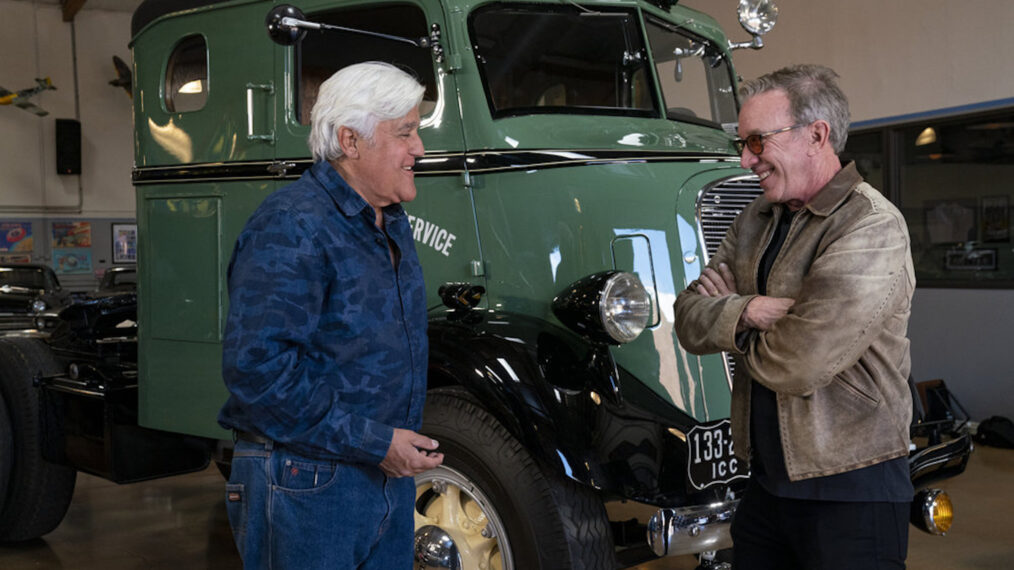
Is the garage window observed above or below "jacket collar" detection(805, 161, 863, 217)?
above

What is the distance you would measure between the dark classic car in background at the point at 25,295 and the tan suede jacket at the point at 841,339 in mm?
8102

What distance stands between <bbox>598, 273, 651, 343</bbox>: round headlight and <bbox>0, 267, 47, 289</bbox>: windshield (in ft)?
30.4

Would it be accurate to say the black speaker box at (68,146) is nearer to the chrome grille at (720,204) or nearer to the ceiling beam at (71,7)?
the ceiling beam at (71,7)

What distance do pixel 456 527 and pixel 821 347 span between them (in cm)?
151

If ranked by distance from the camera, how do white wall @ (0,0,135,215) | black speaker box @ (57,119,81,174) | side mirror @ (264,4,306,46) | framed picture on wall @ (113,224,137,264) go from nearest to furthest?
1. side mirror @ (264,4,306,46)
2. white wall @ (0,0,135,215)
3. black speaker box @ (57,119,81,174)
4. framed picture on wall @ (113,224,137,264)

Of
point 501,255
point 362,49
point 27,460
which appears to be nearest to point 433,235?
point 501,255

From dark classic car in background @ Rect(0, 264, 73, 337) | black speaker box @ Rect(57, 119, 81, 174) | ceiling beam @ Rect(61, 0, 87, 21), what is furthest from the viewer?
black speaker box @ Rect(57, 119, 81, 174)

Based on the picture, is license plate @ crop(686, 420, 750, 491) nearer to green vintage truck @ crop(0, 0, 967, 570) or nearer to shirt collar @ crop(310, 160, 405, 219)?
green vintage truck @ crop(0, 0, 967, 570)

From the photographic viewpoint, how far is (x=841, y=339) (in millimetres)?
1701

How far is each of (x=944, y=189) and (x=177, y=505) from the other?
6241mm

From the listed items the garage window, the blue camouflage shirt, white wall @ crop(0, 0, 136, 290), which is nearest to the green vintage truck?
the blue camouflage shirt

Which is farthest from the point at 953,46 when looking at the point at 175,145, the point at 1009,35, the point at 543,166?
the point at 175,145

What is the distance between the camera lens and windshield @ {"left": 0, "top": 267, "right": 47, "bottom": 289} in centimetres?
1025

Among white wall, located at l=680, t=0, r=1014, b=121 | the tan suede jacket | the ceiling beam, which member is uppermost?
the ceiling beam
